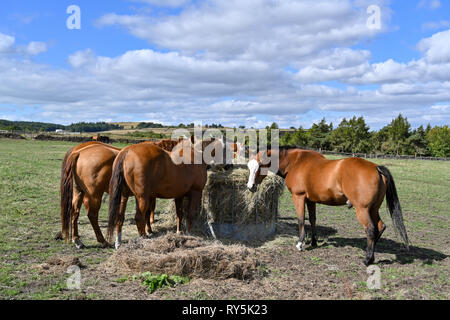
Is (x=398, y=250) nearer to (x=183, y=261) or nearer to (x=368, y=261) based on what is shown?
(x=368, y=261)

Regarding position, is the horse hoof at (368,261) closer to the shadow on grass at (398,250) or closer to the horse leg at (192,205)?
the shadow on grass at (398,250)

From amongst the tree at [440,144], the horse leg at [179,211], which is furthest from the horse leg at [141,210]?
the tree at [440,144]

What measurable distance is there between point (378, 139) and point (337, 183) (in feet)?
196

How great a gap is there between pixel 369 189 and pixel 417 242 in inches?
111

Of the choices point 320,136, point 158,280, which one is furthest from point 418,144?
point 158,280

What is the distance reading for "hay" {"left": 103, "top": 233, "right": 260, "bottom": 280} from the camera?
5.08m

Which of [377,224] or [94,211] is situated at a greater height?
[94,211]

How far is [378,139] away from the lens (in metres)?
60.6

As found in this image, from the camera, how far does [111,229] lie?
6.07m
